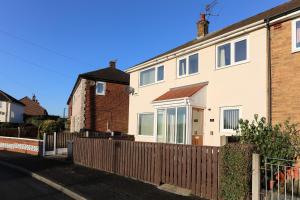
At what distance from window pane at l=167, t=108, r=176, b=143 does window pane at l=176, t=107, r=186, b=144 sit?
38 cm

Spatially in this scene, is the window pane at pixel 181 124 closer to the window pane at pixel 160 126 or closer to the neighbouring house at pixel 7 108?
the window pane at pixel 160 126

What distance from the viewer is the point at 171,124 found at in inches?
626

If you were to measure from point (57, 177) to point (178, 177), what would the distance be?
4.96m

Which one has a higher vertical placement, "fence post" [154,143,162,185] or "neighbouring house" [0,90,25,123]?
"neighbouring house" [0,90,25,123]

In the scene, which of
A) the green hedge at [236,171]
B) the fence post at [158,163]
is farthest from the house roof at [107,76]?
the green hedge at [236,171]

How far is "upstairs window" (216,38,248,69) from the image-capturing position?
1313cm

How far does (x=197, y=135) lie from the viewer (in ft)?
48.4

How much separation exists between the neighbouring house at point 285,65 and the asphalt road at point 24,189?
25.3 ft

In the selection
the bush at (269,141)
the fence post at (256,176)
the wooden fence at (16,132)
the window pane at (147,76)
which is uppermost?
the window pane at (147,76)

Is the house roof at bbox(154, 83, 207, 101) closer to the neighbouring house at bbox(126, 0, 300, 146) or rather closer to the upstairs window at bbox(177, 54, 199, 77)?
the neighbouring house at bbox(126, 0, 300, 146)

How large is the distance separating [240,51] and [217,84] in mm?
1779

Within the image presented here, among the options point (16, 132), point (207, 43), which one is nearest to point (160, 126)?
point (207, 43)

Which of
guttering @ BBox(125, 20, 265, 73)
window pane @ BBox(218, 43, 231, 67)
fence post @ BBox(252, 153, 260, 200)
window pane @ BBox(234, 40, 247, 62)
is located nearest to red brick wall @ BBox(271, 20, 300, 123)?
guttering @ BBox(125, 20, 265, 73)

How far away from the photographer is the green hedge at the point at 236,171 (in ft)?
23.9
